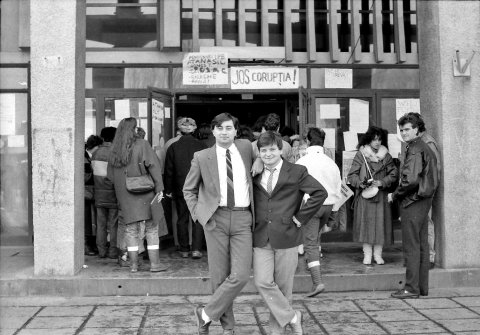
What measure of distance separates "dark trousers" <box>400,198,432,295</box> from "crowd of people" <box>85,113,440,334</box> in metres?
0.01

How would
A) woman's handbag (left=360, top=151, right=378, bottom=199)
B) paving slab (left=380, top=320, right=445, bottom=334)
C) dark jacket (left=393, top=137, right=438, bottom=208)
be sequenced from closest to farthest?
paving slab (left=380, top=320, right=445, bottom=334) < dark jacket (left=393, top=137, right=438, bottom=208) < woman's handbag (left=360, top=151, right=378, bottom=199)

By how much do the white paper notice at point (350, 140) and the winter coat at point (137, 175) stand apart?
372 centimetres

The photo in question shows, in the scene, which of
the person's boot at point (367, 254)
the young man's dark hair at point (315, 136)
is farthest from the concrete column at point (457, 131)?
the young man's dark hair at point (315, 136)

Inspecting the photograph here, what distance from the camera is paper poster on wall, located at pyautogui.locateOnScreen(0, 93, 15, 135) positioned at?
31.2 ft

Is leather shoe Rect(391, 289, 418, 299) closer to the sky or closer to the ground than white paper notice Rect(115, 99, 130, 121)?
closer to the ground

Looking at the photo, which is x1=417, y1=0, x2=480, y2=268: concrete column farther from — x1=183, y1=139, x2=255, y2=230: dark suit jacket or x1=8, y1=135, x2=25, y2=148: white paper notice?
x1=8, y1=135, x2=25, y2=148: white paper notice

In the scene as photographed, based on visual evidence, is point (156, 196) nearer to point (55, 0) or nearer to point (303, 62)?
point (55, 0)

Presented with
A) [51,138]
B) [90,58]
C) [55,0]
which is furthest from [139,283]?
[90,58]

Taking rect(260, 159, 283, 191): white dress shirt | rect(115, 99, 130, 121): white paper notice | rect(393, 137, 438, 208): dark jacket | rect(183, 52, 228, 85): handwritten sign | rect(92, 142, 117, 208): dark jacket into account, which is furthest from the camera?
rect(183, 52, 228, 85): handwritten sign

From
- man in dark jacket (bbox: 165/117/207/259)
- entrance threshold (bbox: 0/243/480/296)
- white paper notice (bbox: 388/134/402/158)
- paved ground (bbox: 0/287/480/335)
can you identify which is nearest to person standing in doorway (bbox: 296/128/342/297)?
entrance threshold (bbox: 0/243/480/296)

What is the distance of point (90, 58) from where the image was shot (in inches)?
384

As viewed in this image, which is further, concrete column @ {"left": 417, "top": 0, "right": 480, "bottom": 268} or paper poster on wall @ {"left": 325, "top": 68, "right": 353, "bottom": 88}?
paper poster on wall @ {"left": 325, "top": 68, "right": 353, "bottom": 88}

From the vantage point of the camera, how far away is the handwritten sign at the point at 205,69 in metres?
9.78

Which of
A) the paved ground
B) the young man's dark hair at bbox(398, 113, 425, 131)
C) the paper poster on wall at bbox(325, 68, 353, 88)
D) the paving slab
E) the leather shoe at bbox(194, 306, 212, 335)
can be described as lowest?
the paving slab
